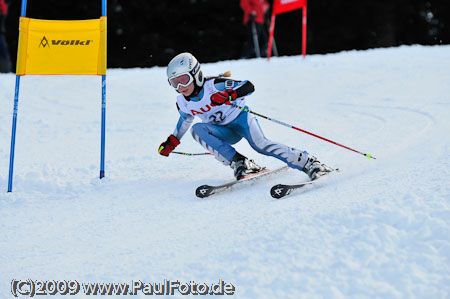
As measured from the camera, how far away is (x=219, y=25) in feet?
63.4

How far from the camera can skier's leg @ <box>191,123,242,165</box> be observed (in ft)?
14.5

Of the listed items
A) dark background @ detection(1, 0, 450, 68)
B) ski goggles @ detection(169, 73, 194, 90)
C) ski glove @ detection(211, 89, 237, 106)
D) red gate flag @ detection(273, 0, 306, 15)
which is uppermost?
red gate flag @ detection(273, 0, 306, 15)

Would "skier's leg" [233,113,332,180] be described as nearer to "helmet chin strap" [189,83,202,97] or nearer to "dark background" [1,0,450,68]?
"helmet chin strap" [189,83,202,97]

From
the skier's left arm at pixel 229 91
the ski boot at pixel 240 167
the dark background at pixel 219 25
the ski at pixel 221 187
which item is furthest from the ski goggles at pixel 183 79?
the dark background at pixel 219 25

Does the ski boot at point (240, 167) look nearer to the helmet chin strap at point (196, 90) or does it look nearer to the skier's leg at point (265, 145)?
the skier's leg at point (265, 145)

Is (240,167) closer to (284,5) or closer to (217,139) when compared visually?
(217,139)

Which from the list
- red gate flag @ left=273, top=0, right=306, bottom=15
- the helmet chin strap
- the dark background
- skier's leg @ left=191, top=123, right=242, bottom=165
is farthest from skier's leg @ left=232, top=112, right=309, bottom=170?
the dark background

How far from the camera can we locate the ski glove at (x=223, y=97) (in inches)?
165

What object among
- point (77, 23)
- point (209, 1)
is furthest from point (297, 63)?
point (209, 1)

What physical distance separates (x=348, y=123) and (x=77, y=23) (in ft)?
11.4

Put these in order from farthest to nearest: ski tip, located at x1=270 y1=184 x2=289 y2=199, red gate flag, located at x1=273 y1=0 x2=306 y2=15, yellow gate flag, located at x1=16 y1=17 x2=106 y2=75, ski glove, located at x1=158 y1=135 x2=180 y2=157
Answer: red gate flag, located at x1=273 y1=0 x2=306 y2=15
yellow gate flag, located at x1=16 y1=17 x2=106 y2=75
ski glove, located at x1=158 y1=135 x2=180 y2=157
ski tip, located at x1=270 y1=184 x2=289 y2=199

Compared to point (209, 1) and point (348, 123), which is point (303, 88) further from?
point (209, 1)

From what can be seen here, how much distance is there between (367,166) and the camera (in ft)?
14.6

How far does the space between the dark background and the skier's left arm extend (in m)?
14.2
